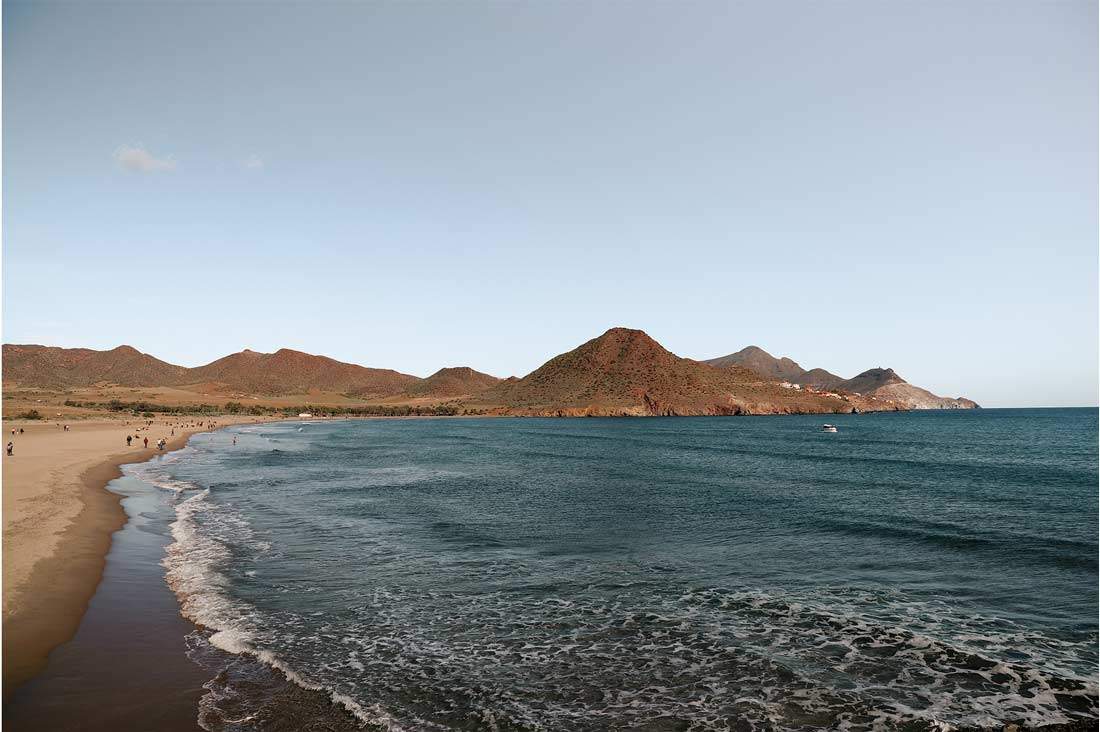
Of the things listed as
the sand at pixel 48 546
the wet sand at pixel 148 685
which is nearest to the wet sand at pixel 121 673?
the wet sand at pixel 148 685

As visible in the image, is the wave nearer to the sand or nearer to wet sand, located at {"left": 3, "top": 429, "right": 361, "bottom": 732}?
wet sand, located at {"left": 3, "top": 429, "right": 361, "bottom": 732}

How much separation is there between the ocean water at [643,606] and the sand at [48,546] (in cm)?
266

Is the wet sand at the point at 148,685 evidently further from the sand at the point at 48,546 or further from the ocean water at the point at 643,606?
the sand at the point at 48,546

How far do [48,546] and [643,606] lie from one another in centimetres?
2076

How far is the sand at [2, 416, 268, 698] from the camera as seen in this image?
42.3ft

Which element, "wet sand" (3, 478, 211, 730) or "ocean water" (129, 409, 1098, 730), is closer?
"wet sand" (3, 478, 211, 730)

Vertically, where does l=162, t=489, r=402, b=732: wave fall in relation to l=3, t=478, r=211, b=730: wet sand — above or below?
below

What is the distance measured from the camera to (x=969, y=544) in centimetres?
2394

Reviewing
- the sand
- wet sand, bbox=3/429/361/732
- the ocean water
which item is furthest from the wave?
the sand

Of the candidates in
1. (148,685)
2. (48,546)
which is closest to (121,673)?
(148,685)

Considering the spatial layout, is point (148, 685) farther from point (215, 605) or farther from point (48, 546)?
point (48, 546)

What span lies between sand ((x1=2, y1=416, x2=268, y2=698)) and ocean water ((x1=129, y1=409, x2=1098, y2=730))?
2664mm

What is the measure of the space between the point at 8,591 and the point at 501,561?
552 inches

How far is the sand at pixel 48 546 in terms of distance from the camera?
12.9 m
